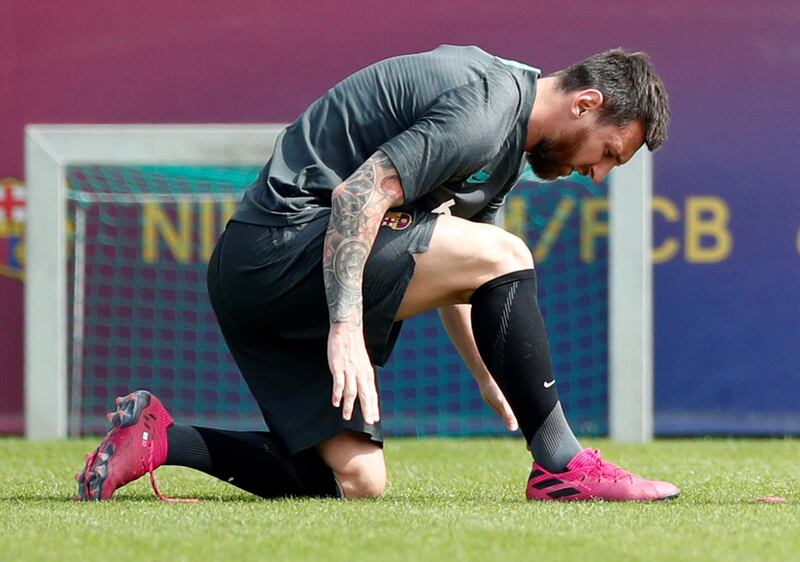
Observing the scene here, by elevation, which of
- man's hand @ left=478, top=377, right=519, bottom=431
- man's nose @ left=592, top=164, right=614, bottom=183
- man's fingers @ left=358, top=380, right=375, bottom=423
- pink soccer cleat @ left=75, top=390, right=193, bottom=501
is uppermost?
man's nose @ left=592, top=164, right=614, bottom=183

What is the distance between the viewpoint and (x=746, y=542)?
6.51ft

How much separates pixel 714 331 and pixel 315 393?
7.26 feet

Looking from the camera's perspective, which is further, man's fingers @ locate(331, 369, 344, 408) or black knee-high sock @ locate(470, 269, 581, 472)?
black knee-high sock @ locate(470, 269, 581, 472)

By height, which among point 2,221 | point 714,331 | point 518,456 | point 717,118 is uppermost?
point 717,118

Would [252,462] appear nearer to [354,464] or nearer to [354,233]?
[354,464]

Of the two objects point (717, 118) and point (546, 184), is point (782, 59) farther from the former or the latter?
point (546, 184)

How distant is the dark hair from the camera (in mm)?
2471

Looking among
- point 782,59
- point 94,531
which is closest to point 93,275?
point 782,59

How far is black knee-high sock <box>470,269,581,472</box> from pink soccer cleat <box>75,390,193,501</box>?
62 centimetres

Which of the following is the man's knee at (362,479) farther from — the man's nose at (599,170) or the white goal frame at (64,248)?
the white goal frame at (64,248)

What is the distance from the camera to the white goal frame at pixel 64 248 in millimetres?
4332

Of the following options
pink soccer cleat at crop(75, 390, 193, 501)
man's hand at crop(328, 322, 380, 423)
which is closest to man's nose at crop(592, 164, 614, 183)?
man's hand at crop(328, 322, 380, 423)

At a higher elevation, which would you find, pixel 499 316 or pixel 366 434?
pixel 499 316

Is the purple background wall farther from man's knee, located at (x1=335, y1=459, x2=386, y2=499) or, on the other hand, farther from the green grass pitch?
man's knee, located at (x1=335, y1=459, x2=386, y2=499)
